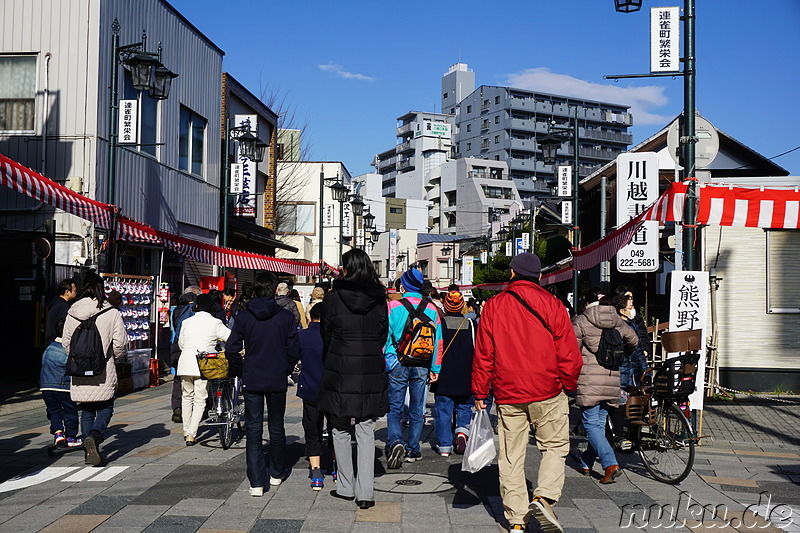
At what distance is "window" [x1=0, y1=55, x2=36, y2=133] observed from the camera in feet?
49.8

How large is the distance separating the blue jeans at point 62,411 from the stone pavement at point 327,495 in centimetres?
31

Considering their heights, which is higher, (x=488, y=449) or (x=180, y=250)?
(x=180, y=250)

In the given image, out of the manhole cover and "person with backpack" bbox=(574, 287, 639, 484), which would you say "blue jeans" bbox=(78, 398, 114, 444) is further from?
"person with backpack" bbox=(574, 287, 639, 484)

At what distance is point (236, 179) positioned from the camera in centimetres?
2291

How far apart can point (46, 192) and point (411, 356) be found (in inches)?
232

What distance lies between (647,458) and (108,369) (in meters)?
5.50

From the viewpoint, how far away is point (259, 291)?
7.07 meters

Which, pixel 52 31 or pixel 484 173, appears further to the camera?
pixel 484 173

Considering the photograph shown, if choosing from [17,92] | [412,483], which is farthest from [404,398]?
[17,92]

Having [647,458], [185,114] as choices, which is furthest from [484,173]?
[647,458]

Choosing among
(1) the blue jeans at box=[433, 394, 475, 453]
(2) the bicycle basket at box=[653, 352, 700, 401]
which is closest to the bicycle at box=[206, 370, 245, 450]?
(1) the blue jeans at box=[433, 394, 475, 453]

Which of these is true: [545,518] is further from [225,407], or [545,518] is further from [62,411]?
[62,411]

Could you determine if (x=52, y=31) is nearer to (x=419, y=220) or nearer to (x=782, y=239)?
(x=782, y=239)

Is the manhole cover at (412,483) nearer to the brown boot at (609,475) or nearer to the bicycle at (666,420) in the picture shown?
the brown boot at (609,475)
